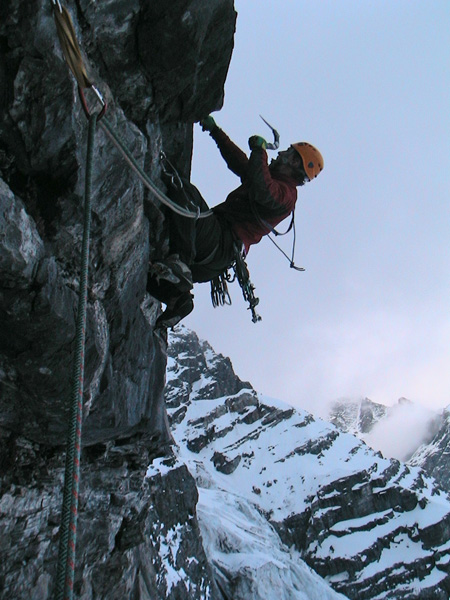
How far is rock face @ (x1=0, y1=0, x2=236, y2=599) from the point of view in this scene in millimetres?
2721

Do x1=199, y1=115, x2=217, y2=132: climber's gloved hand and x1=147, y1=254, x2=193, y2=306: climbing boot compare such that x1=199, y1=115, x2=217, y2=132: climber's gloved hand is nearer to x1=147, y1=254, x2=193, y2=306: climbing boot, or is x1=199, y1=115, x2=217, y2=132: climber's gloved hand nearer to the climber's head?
the climber's head

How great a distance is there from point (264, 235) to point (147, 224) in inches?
61.0

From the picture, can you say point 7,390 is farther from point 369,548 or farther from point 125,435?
point 369,548

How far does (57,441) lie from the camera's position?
3.72 metres

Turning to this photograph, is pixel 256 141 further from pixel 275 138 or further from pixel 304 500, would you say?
pixel 304 500

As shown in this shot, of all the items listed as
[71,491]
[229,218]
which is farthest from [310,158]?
[71,491]

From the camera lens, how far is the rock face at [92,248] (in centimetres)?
272

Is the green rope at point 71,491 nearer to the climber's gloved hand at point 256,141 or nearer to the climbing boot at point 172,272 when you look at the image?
the climbing boot at point 172,272

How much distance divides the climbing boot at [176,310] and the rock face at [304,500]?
2647 cm

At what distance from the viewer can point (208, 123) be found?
494 centimetres

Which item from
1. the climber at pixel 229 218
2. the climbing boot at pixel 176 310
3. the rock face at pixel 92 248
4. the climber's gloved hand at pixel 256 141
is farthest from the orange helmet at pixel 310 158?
the climbing boot at pixel 176 310

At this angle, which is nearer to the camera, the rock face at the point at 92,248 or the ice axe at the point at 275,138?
the rock face at the point at 92,248

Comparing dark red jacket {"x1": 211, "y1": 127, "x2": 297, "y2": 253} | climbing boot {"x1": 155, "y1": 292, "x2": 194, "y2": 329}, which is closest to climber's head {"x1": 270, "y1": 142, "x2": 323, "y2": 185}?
dark red jacket {"x1": 211, "y1": 127, "x2": 297, "y2": 253}

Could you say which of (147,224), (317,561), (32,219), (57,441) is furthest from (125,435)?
(317,561)
